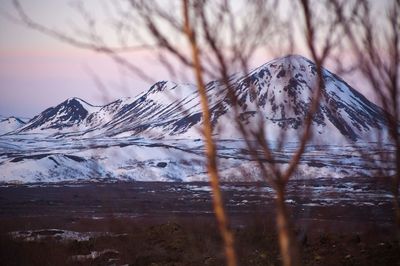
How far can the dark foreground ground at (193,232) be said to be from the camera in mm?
4577

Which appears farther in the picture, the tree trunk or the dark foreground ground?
the dark foreground ground

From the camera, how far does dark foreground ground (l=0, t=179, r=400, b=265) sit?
15.0 ft

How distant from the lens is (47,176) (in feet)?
229

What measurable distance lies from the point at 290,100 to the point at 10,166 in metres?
80.0

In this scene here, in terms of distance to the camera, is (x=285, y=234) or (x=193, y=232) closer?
(x=285, y=234)

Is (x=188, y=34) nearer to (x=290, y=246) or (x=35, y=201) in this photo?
(x=290, y=246)

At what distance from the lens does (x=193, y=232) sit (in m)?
4.04

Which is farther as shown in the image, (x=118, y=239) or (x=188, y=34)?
(x=118, y=239)

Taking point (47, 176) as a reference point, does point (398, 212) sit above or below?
below

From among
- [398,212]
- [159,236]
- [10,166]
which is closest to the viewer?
[398,212]

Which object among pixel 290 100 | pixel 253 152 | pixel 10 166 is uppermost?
pixel 10 166

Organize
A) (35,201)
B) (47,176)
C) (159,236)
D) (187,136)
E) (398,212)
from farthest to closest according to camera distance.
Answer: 1. (187,136)
2. (47,176)
3. (35,201)
4. (159,236)
5. (398,212)

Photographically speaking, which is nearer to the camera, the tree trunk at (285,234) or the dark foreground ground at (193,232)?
the tree trunk at (285,234)

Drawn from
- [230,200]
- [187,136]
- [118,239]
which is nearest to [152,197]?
[230,200]
